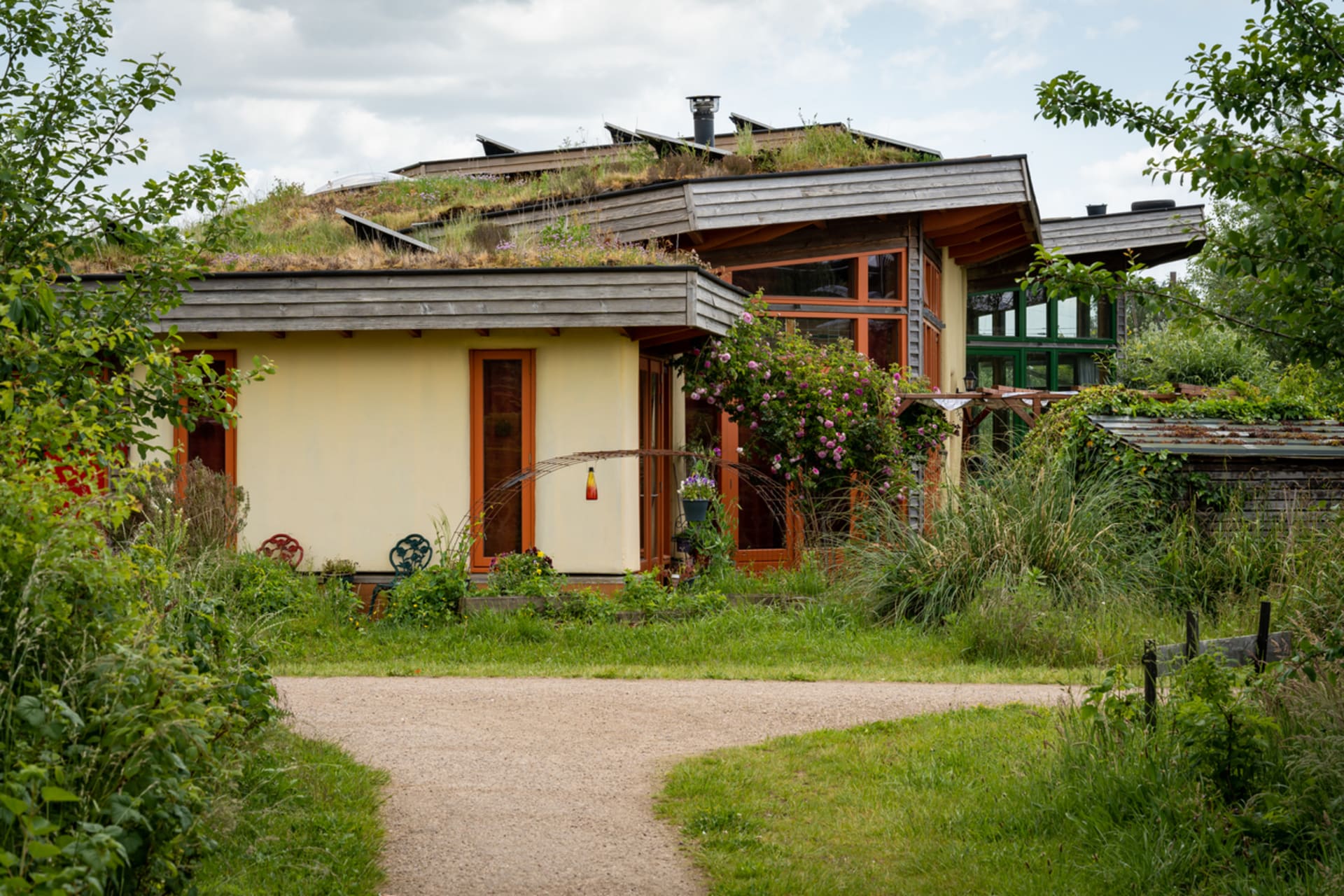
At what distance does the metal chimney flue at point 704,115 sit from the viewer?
2019cm

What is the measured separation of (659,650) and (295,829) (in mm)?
5113

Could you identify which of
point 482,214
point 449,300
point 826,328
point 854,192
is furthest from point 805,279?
point 449,300

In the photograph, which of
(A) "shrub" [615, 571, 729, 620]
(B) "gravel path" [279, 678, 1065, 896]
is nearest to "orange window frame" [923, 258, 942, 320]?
(A) "shrub" [615, 571, 729, 620]

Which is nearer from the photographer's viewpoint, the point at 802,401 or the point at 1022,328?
the point at 802,401

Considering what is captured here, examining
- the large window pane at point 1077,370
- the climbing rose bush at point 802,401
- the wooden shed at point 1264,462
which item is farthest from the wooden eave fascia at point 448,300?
the large window pane at point 1077,370

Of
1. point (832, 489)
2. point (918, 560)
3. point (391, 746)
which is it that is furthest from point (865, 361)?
point (391, 746)

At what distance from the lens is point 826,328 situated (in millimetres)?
16609

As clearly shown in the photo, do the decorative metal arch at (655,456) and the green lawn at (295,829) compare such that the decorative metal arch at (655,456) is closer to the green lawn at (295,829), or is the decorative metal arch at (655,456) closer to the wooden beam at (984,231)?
the green lawn at (295,829)

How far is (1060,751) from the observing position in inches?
230

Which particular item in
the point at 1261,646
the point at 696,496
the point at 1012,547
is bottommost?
the point at 1261,646

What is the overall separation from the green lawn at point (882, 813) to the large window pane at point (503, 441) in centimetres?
614

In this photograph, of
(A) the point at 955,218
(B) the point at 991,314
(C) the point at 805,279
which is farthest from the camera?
(B) the point at 991,314

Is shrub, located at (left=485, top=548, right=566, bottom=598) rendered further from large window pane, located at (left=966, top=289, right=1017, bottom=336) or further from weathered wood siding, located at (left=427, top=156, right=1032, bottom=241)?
large window pane, located at (left=966, top=289, right=1017, bottom=336)

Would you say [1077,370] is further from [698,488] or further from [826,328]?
[698,488]
